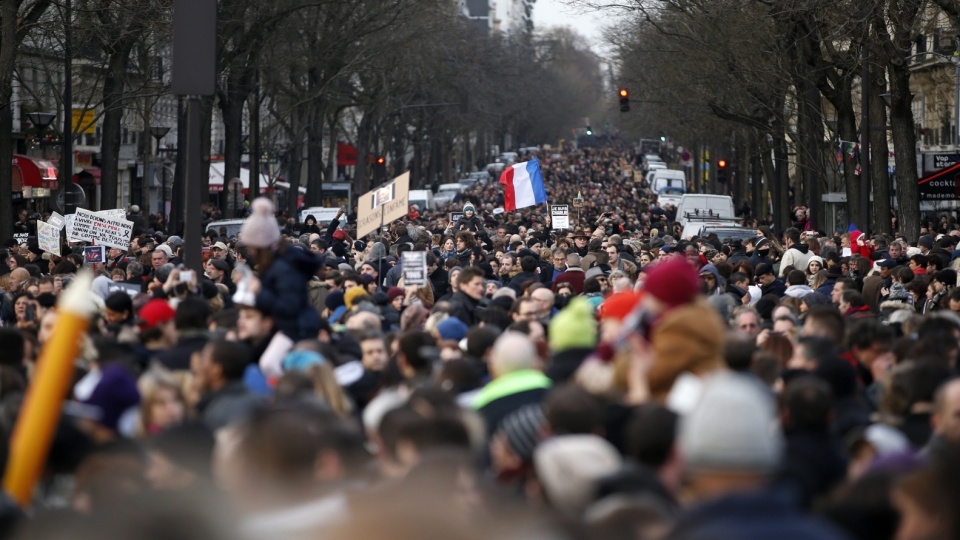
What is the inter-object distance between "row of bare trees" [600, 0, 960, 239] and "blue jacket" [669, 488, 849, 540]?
20138mm

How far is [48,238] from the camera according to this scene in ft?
73.9

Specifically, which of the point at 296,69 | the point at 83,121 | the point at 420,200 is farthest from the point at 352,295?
the point at 420,200

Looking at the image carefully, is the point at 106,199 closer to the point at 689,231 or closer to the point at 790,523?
the point at 689,231

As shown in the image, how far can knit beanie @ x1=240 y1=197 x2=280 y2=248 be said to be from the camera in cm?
1022

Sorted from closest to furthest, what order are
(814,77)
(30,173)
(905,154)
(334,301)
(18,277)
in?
1. (334,301)
2. (18,277)
3. (905,154)
4. (814,77)
5. (30,173)

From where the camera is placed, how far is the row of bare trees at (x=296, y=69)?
104ft

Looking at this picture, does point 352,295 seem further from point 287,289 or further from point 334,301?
point 287,289

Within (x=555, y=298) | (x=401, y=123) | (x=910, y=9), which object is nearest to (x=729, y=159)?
(x=401, y=123)

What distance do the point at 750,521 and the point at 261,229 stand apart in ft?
20.3

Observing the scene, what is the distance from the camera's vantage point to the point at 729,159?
2729 inches

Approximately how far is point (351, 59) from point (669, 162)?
228ft

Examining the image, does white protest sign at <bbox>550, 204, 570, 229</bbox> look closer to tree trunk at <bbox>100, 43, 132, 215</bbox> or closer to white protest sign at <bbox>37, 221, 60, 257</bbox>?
tree trunk at <bbox>100, 43, 132, 215</bbox>

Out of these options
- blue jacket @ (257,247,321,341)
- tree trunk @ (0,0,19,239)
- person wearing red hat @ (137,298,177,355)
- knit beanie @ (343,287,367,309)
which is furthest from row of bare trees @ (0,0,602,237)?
blue jacket @ (257,247,321,341)

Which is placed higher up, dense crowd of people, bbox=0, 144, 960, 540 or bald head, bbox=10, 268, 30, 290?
bald head, bbox=10, 268, 30, 290
